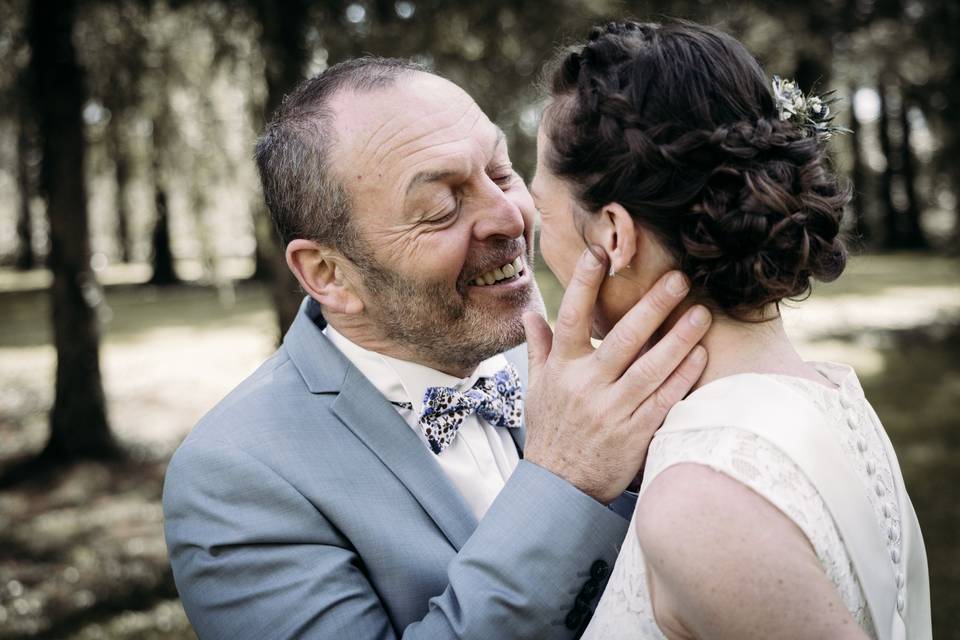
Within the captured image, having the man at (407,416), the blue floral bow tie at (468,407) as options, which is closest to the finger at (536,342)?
the man at (407,416)

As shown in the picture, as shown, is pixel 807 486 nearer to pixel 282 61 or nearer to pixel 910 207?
pixel 282 61

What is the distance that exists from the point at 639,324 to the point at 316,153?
122 cm

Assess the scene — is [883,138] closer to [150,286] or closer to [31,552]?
[150,286]

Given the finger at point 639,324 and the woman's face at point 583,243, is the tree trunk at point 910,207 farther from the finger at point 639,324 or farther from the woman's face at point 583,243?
the finger at point 639,324

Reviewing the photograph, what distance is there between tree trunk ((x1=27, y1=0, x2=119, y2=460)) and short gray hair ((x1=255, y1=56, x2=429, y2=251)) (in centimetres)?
555

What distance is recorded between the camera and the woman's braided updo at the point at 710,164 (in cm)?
163

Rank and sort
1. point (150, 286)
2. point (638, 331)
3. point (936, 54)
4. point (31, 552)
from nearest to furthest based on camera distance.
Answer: point (638, 331) < point (31, 552) < point (936, 54) < point (150, 286)

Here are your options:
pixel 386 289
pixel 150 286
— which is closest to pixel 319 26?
pixel 386 289

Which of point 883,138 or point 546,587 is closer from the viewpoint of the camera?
point 546,587

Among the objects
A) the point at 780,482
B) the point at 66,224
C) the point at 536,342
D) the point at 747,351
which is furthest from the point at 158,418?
the point at 780,482

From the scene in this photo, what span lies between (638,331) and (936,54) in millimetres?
10306

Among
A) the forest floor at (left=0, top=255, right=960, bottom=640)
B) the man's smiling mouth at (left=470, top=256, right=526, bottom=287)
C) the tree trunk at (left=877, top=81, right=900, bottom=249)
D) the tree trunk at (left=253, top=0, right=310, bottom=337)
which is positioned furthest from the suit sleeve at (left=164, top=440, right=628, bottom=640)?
the tree trunk at (left=877, top=81, right=900, bottom=249)

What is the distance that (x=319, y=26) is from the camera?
5520 millimetres

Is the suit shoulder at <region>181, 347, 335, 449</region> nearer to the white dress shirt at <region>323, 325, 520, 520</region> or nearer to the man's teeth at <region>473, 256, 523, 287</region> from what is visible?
the white dress shirt at <region>323, 325, 520, 520</region>
